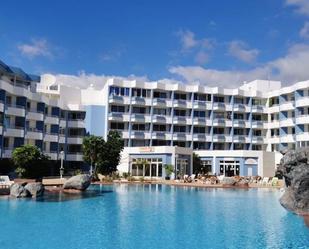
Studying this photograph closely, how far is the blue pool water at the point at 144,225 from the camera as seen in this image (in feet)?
48.8

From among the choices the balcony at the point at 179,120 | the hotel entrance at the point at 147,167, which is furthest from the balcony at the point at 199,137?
the hotel entrance at the point at 147,167

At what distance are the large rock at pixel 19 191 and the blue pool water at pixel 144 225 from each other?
1.62 meters

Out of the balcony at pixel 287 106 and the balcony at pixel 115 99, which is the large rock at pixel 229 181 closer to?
the balcony at pixel 287 106

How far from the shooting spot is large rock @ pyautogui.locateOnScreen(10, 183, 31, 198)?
92.1 ft

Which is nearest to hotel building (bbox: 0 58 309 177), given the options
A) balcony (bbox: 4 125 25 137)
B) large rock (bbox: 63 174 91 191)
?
balcony (bbox: 4 125 25 137)

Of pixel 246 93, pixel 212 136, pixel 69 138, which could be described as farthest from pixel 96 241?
pixel 246 93

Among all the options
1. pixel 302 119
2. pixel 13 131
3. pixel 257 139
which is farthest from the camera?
pixel 257 139

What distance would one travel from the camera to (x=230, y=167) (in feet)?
208

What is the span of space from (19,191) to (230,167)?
135 feet

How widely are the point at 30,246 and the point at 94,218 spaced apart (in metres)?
6.43

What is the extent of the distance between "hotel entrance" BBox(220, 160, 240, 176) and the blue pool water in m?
36.1

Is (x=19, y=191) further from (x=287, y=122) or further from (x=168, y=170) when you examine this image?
(x=287, y=122)

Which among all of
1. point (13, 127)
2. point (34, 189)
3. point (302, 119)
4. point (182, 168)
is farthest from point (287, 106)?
point (34, 189)

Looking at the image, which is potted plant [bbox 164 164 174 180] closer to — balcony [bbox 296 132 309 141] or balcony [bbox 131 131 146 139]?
balcony [bbox 131 131 146 139]
